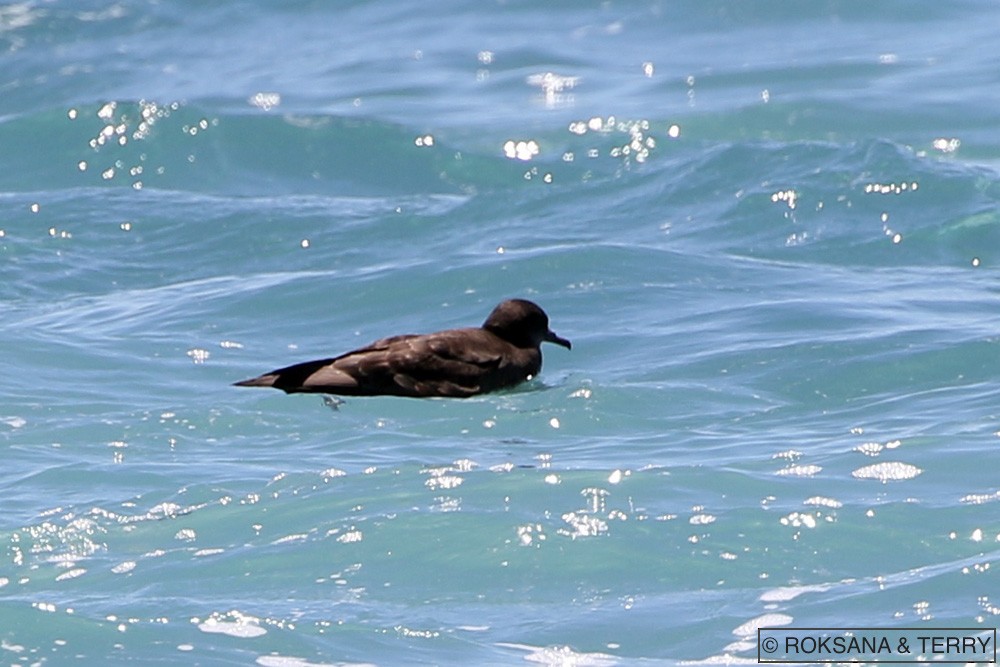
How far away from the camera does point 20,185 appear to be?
14.6 m

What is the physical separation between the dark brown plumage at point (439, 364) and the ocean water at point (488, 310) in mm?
148

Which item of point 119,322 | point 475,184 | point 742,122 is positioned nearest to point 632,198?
point 475,184

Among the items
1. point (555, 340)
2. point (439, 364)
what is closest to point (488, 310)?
point (555, 340)

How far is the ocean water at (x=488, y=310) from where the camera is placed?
6219 millimetres

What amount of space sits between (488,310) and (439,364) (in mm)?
2281

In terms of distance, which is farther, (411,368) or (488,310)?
(488,310)

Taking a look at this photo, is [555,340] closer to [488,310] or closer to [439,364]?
[439,364]

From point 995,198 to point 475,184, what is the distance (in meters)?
4.13

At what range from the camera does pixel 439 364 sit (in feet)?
28.3

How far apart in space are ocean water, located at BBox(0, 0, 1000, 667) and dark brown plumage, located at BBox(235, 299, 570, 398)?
0.48 ft

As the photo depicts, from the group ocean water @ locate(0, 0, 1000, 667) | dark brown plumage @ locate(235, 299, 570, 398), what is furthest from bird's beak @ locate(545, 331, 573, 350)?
ocean water @ locate(0, 0, 1000, 667)

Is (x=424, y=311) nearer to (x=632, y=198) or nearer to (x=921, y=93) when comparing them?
(x=632, y=198)

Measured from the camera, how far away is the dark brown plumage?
8.32 meters

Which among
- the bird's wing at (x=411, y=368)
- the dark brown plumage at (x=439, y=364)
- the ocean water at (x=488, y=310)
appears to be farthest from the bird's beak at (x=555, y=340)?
the bird's wing at (x=411, y=368)
